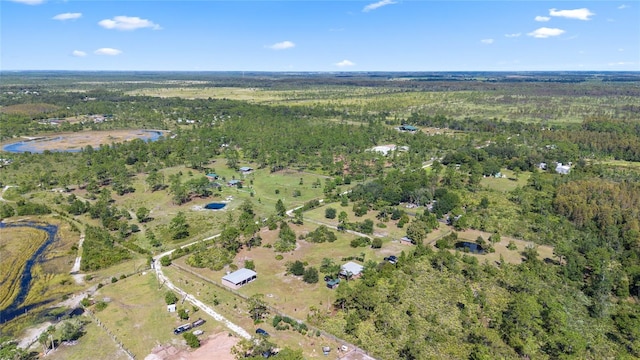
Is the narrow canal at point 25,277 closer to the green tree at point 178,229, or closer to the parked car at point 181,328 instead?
the green tree at point 178,229

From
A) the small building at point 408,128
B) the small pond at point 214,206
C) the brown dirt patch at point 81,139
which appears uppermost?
the small building at point 408,128

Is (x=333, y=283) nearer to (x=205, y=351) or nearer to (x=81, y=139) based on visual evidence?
(x=205, y=351)

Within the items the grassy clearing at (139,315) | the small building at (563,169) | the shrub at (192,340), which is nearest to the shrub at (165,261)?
the grassy clearing at (139,315)

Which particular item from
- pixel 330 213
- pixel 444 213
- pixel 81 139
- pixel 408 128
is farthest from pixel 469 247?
pixel 81 139

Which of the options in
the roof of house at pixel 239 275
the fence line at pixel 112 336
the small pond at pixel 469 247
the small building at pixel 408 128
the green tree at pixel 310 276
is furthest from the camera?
the small building at pixel 408 128

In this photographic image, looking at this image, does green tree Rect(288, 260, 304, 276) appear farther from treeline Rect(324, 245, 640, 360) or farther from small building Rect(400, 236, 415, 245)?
small building Rect(400, 236, 415, 245)

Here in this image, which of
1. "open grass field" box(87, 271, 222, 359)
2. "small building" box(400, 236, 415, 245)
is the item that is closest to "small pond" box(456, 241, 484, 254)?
"small building" box(400, 236, 415, 245)
